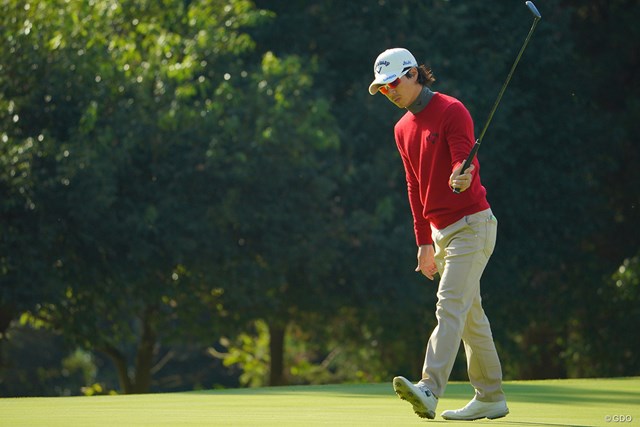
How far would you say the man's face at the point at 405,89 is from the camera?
22.7 ft

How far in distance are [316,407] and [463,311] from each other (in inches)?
56.3

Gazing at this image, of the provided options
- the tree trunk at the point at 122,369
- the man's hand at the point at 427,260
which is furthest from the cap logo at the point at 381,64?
the tree trunk at the point at 122,369

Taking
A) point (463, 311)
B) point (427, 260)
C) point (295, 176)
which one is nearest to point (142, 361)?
point (295, 176)

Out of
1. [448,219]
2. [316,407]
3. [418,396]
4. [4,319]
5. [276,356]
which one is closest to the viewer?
[418,396]

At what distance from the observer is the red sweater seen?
6797 millimetres

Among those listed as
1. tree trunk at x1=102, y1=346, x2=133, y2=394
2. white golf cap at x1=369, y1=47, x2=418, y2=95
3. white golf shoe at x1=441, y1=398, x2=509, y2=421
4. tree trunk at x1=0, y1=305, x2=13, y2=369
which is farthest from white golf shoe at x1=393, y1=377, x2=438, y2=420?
tree trunk at x1=102, y1=346, x2=133, y2=394

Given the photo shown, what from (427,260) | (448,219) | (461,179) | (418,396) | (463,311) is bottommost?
(418,396)

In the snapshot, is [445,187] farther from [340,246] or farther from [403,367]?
[403,367]

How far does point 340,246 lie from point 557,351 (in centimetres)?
703

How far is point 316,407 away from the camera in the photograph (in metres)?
7.92

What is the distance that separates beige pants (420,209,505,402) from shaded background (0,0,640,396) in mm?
11869

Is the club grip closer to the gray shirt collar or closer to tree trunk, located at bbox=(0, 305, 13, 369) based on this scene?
the gray shirt collar

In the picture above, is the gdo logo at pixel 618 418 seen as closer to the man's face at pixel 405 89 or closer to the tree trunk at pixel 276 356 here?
the man's face at pixel 405 89

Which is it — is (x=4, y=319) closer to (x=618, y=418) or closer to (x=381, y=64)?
(x=381, y=64)
